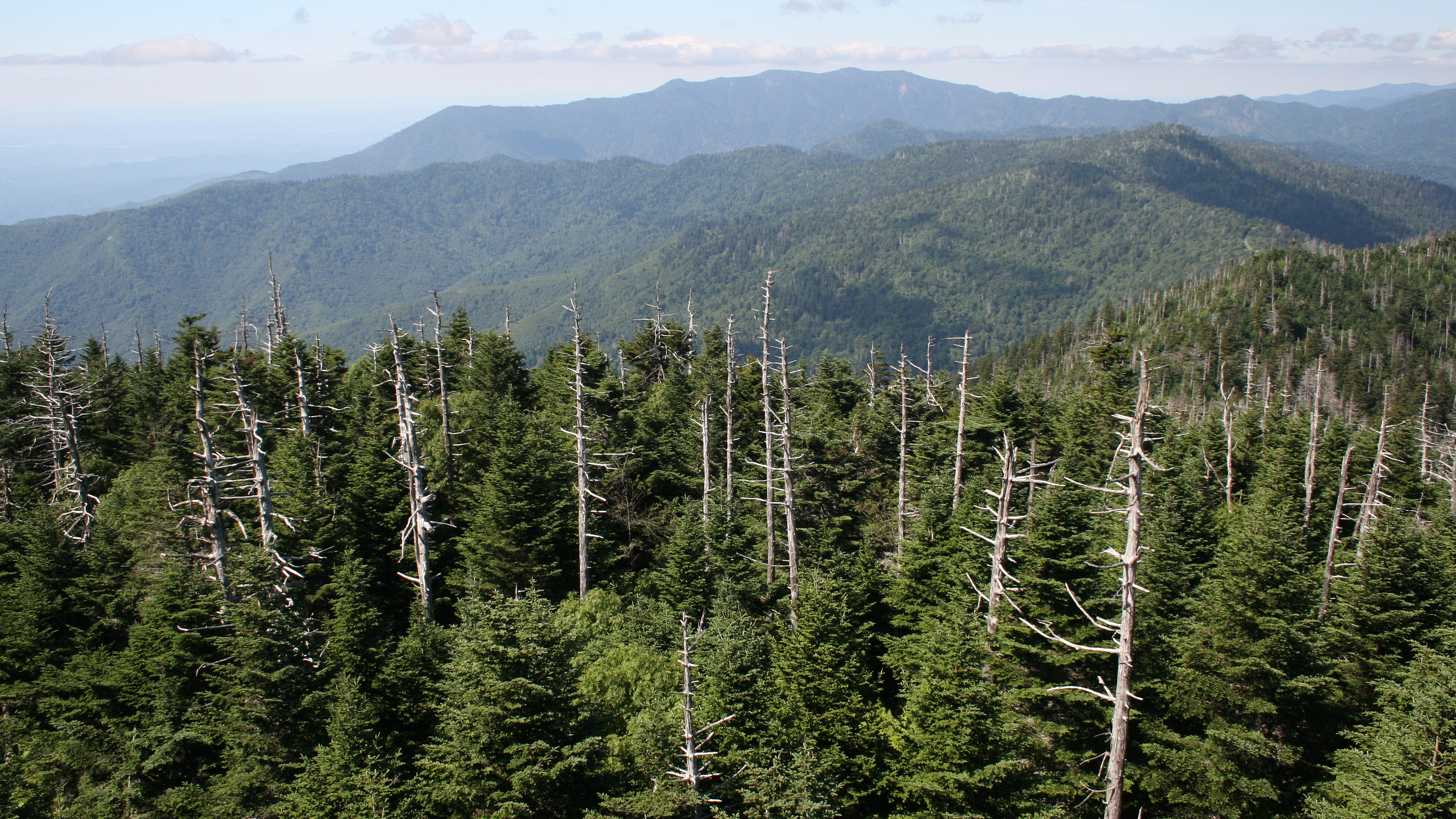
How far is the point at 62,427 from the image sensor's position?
36.6 metres

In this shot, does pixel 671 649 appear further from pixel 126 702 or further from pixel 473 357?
pixel 473 357

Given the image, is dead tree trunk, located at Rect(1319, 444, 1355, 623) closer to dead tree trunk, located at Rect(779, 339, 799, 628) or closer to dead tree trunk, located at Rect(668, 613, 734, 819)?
dead tree trunk, located at Rect(779, 339, 799, 628)

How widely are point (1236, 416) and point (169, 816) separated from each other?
59.3 metres

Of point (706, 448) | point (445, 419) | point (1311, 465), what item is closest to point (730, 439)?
point (706, 448)

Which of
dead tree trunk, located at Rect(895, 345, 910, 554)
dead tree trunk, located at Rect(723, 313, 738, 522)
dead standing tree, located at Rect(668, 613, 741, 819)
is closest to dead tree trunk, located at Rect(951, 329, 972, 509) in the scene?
dead tree trunk, located at Rect(895, 345, 910, 554)

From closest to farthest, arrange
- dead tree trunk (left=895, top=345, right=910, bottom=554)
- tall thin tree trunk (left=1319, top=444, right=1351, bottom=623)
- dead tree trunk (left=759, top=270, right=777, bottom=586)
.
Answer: dead tree trunk (left=759, top=270, right=777, bottom=586) → tall thin tree trunk (left=1319, top=444, right=1351, bottom=623) → dead tree trunk (left=895, top=345, right=910, bottom=554)

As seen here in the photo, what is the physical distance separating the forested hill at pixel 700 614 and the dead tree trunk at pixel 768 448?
40 cm

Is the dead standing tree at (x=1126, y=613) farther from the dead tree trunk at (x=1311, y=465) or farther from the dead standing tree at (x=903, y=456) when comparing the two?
the dead tree trunk at (x=1311, y=465)

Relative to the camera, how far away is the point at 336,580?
23094 mm

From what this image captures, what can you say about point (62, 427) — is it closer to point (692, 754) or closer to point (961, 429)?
point (692, 754)

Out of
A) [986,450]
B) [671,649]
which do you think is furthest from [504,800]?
[986,450]

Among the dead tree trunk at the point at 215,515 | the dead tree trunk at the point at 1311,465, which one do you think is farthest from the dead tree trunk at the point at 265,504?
the dead tree trunk at the point at 1311,465

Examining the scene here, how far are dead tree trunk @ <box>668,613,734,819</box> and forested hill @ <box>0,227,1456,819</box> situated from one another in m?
0.22

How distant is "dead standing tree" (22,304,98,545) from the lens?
3048 centimetres
